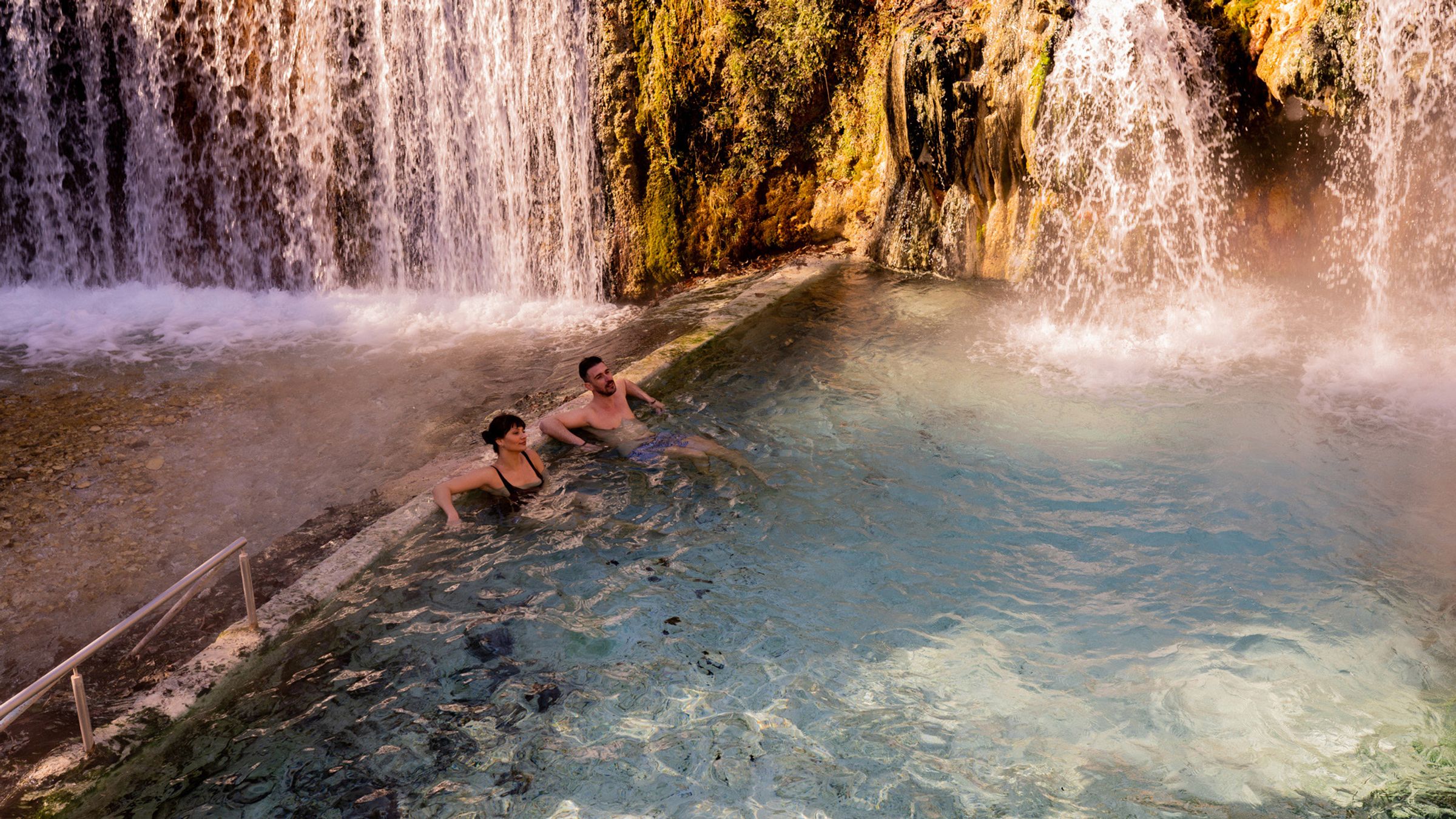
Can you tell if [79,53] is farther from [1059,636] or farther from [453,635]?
[1059,636]

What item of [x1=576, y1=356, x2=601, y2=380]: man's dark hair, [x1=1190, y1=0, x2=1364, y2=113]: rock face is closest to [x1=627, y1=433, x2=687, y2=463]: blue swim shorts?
[x1=576, y1=356, x2=601, y2=380]: man's dark hair

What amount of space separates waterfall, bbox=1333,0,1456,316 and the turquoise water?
7.10 ft

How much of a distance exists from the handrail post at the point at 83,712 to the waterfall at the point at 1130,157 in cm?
796

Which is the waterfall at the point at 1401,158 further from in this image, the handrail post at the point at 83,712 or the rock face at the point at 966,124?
the handrail post at the point at 83,712

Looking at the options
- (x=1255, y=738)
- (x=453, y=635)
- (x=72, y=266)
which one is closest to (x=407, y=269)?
(x=72, y=266)

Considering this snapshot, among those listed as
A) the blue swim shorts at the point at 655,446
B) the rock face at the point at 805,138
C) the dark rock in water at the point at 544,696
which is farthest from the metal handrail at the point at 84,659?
the rock face at the point at 805,138

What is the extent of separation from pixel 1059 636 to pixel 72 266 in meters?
13.5

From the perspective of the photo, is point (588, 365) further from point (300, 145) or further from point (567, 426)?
point (300, 145)

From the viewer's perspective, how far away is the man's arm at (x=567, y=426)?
21.0 ft

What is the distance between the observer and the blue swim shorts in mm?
6238

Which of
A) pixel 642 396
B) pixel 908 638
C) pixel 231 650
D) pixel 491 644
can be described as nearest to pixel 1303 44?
pixel 642 396

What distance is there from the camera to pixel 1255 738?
366cm

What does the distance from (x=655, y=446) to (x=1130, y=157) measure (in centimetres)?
528

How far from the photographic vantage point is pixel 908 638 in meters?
4.43
